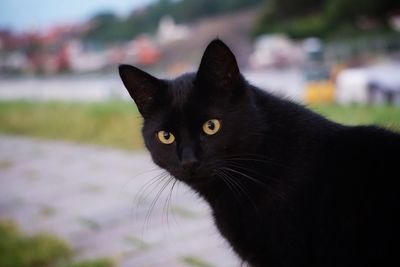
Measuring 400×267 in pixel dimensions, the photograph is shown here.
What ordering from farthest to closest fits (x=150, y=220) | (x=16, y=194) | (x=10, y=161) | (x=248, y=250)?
1. (x=10, y=161)
2. (x=16, y=194)
3. (x=150, y=220)
4. (x=248, y=250)

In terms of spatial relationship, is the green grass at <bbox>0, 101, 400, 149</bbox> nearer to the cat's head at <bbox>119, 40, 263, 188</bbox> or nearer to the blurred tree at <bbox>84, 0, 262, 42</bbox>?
the blurred tree at <bbox>84, 0, 262, 42</bbox>

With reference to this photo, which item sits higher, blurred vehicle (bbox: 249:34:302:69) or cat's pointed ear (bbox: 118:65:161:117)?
blurred vehicle (bbox: 249:34:302:69)

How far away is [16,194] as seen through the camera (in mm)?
2918

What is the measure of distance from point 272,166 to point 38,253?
1.09 metres

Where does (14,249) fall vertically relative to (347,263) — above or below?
above

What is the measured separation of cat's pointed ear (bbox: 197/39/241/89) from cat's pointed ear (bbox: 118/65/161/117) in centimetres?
14

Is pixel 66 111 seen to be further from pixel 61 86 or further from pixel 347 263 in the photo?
pixel 347 263

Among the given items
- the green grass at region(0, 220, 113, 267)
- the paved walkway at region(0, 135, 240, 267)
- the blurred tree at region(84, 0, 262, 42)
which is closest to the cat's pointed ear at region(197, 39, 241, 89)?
the paved walkway at region(0, 135, 240, 267)

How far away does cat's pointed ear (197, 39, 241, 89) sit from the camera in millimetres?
1216

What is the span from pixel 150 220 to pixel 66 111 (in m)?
2.81

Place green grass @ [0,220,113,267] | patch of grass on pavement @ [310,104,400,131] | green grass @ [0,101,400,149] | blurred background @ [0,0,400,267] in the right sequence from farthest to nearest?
green grass @ [0,101,400,149]
patch of grass on pavement @ [310,104,400,131]
blurred background @ [0,0,400,267]
green grass @ [0,220,113,267]

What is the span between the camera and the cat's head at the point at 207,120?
→ 1.26 metres

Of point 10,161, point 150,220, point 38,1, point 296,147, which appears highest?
point 38,1

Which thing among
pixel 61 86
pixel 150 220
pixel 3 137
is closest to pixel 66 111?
pixel 61 86
